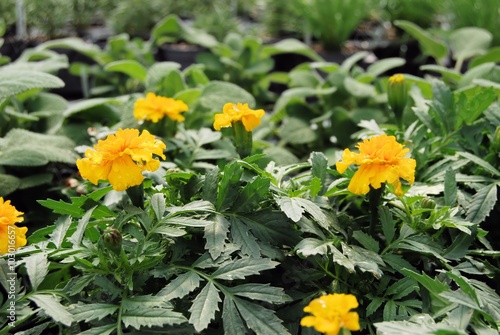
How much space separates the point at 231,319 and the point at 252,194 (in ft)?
0.65

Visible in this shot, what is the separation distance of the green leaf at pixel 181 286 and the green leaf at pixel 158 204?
98 mm

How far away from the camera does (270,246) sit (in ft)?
3.02

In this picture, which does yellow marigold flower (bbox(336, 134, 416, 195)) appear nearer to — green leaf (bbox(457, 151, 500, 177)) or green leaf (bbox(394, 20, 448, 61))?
green leaf (bbox(457, 151, 500, 177))

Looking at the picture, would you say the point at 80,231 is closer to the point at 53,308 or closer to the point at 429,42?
the point at 53,308

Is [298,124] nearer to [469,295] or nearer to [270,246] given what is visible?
[270,246]

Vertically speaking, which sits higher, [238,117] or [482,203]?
[238,117]

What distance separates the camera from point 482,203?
1042 millimetres

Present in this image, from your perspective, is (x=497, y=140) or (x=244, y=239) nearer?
(x=244, y=239)

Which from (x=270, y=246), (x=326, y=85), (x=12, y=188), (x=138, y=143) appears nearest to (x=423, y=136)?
(x=270, y=246)

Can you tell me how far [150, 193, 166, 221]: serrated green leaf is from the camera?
0.90 metres

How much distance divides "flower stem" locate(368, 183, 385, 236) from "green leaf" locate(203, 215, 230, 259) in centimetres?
23

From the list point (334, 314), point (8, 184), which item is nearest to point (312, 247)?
point (334, 314)

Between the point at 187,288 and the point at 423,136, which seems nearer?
the point at 187,288

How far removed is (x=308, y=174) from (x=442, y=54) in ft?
4.16
